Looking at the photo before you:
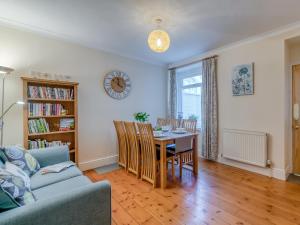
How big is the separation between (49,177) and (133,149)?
150cm

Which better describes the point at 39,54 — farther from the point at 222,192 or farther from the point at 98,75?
the point at 222,192

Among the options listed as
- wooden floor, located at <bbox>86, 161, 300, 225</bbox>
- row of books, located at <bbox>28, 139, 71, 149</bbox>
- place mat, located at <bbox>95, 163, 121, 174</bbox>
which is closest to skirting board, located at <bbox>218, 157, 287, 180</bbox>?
wooden floor, located at <bbox>86, 161, 300, 225</bbox>

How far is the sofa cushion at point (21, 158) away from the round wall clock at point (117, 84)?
6.56 feet

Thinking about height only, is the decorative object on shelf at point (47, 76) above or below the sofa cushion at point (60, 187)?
above

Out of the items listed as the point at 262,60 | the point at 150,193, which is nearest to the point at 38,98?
the point at 150,193

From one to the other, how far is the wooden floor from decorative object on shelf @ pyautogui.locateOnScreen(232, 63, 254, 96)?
5.08ft

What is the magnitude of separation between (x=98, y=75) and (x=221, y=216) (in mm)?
3173

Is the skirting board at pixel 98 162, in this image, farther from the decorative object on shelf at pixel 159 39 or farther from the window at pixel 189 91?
the decorative object on shelf at pixel 159 39

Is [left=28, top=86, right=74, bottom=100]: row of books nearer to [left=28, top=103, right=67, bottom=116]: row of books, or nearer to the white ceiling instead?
[left=28, top=103, right=67, bottom=116]: row of books

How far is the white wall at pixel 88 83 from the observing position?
267 centimetres

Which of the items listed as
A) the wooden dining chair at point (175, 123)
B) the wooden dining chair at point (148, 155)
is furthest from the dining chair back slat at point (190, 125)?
the wooden dining chair at point (148, 155)

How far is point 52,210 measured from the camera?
1109 millimetres

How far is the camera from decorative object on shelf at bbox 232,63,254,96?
10.5 ft

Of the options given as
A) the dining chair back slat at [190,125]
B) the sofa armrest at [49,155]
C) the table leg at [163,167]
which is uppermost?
the dining chair back slat at [190,125]
